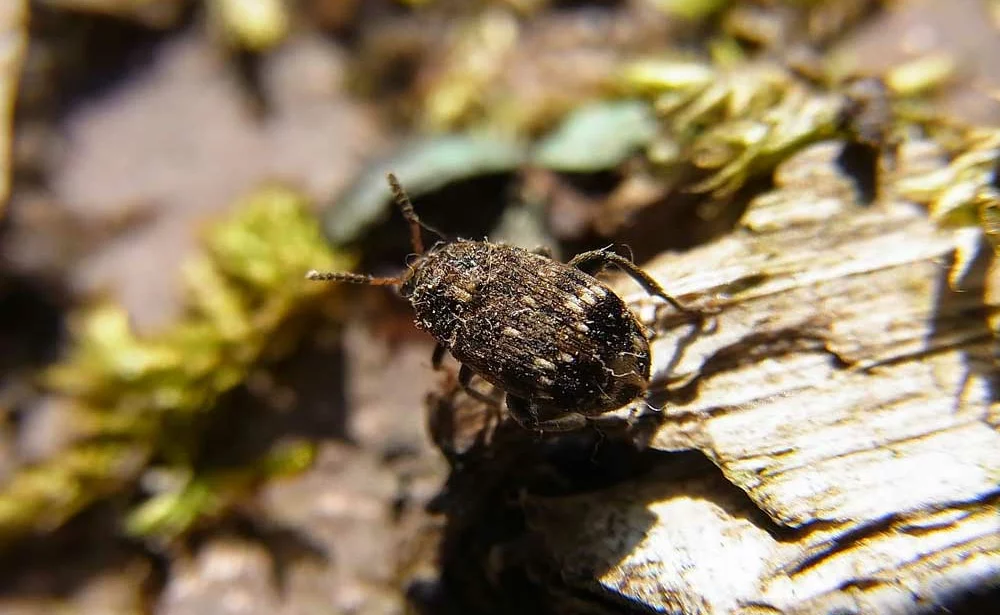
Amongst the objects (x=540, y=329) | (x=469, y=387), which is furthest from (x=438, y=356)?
(x=540, y=329)

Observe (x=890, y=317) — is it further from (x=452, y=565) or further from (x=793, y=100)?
(x=452, y=565)

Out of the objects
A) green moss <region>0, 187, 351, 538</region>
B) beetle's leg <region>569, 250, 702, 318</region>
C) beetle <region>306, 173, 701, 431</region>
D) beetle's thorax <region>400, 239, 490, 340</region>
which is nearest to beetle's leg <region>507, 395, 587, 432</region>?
beetle <region>306, 173, 701, 431</region>

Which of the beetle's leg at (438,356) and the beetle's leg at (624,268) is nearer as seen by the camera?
the beetle's leg at (624,268)

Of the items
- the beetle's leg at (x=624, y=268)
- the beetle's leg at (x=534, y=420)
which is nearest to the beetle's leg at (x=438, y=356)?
the beetle's leg at (x=534, y=420)

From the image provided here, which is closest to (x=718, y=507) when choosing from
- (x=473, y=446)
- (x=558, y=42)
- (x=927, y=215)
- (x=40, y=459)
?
(x=473, y=446)

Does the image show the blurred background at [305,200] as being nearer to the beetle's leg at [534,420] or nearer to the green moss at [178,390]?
the green moss at [178,390]

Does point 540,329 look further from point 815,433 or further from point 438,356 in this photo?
point 815,433

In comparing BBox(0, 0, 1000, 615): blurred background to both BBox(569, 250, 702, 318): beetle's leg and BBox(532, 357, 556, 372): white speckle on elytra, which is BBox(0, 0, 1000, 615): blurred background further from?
BBox(532, 357, 556, 372): white speckle on elytra
